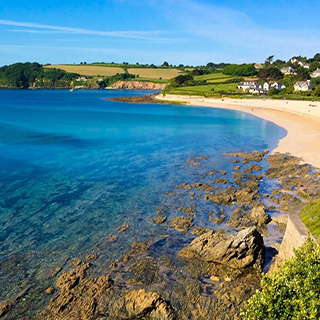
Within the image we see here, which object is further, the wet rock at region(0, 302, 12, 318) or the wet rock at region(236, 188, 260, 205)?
the wet rock at region(236, 188, 260, 205)

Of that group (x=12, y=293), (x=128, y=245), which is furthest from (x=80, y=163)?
(x=12, y=293)

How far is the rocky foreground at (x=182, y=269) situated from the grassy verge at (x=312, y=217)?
8.74ft

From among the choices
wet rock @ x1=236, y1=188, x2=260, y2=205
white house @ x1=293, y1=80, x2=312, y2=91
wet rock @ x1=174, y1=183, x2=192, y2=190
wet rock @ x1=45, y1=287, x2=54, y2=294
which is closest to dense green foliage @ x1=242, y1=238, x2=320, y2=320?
wet rock @ x1=45, y1=287, x2=54, y2=294

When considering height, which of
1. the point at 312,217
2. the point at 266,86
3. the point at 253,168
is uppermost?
the point at 266,86

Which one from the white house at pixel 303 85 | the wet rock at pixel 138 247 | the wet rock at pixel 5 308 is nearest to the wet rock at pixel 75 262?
the wet rock at pixel 138 247

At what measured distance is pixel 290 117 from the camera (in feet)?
248

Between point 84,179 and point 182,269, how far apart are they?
17103mm

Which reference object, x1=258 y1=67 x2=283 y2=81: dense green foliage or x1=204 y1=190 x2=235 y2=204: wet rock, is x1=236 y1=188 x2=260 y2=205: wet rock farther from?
x1=258 y1=67 x2=283 y2=81: dense green foliage

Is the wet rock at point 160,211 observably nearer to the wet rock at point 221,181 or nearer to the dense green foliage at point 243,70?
the wet rock at point 221,181

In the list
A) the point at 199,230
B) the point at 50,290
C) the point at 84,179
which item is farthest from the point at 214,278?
the point at 84,179

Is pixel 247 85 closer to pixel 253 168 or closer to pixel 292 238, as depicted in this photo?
pixel 253 168

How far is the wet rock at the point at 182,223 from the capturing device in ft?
67.2

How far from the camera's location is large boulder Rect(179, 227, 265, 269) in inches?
641

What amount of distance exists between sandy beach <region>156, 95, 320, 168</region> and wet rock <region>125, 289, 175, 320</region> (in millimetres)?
27161
